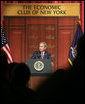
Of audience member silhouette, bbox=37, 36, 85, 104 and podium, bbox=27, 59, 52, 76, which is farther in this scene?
podium, bbox=27, 59, 52, 76

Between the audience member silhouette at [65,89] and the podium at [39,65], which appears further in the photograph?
the podium at [39,65]

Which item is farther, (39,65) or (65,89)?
(39,65)

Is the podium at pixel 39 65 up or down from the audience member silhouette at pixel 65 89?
down

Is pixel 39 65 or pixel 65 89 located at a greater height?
pixel 65 89

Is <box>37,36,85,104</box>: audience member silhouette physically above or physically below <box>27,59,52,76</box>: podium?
above

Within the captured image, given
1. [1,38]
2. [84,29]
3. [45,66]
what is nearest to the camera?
[45,66]

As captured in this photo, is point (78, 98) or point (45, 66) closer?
point (78, 98)

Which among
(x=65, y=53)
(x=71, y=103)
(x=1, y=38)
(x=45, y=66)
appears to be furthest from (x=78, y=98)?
(x=65, y=53)

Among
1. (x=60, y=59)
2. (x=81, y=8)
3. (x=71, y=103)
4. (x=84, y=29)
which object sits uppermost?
(x=81, y=8)

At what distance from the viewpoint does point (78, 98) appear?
0.36 m

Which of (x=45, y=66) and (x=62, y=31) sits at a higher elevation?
(x=62, y=31)

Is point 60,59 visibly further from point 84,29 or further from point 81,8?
point 81,8

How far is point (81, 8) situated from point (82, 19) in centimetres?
39

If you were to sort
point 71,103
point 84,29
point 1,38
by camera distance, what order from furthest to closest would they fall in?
point 84,29 → point 1,38 → point 71,103
